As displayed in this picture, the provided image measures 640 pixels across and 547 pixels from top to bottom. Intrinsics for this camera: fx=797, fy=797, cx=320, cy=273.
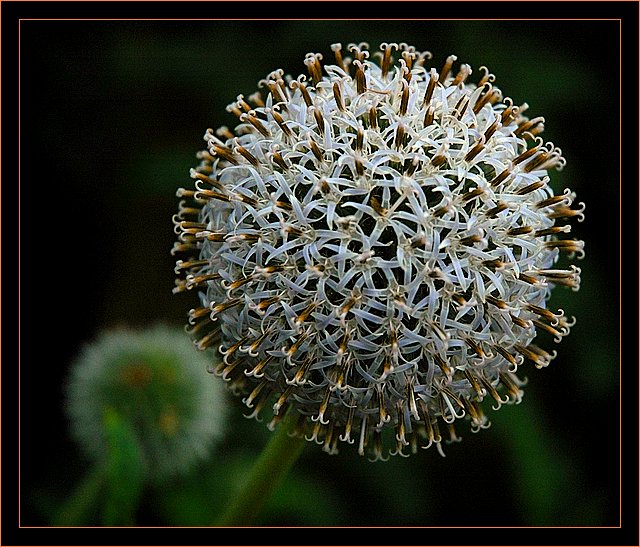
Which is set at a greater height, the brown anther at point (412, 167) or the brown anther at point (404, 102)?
the brown anther at point (404, 102)

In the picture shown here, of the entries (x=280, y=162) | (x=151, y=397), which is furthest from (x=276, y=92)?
(x=151, y=397)

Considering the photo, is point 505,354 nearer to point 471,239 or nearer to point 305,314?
point 471,239

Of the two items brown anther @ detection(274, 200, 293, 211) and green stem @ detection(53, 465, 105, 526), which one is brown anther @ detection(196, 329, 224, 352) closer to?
brown anther @ detection(274, 200, 293, 211)

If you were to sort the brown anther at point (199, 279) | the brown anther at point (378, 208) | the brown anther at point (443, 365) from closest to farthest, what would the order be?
the brown anther at point (378, 208) < the brown anther at point (443, 365) < the brown anther at point (199, 279)

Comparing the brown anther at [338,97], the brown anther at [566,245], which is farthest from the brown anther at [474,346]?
the brown anther at [338,97]

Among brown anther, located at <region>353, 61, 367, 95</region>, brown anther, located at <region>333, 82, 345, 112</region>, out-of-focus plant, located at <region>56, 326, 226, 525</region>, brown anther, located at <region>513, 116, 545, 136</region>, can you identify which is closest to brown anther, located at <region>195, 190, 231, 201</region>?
brown anther, located at <region>333, 82, 345, 112</region>

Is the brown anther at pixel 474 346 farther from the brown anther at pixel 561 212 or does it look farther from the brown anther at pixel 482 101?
the brown anther at pixel 482 101

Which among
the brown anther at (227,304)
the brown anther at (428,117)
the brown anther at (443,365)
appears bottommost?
the brown anther at (443,365)
